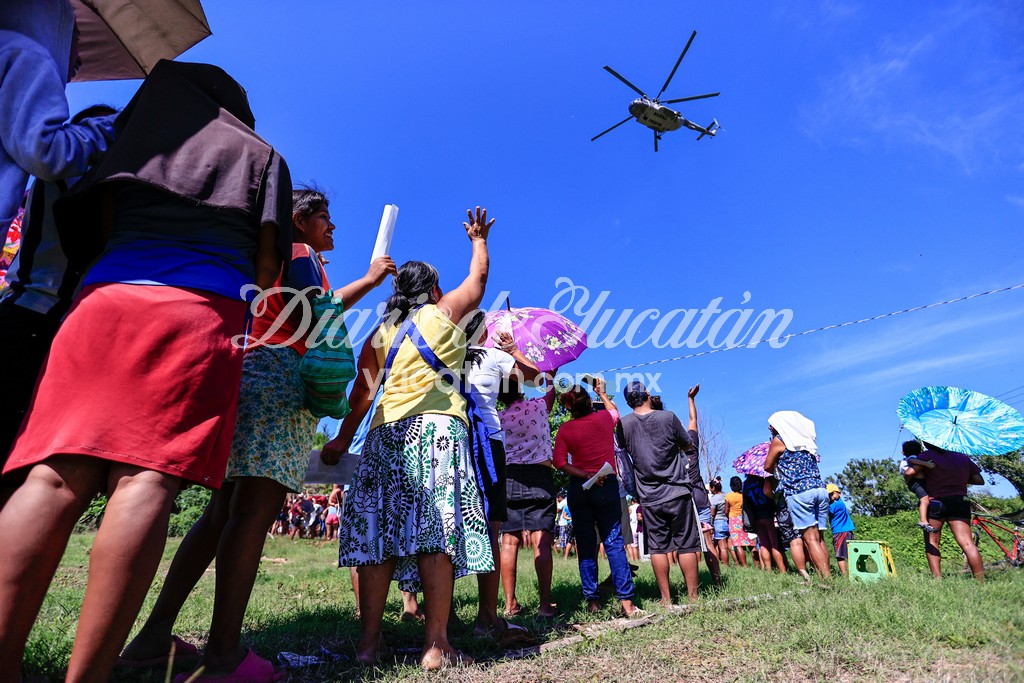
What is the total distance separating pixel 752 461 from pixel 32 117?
935cm

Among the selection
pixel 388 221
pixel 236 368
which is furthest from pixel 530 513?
pixel 236 368

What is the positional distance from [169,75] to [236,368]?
1002 millimetres

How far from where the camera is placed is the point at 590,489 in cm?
496

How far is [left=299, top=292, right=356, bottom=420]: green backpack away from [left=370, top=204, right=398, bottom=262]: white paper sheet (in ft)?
1.59

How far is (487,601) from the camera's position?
3.55 meters

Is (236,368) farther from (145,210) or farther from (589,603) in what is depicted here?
(589,603)

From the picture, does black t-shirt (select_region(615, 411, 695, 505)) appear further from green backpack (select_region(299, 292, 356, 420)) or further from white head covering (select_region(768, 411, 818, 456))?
green backpack (select_region(299, 292, 356, 420))

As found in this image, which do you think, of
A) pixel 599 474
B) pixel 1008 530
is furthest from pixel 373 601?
pixel 1008 530

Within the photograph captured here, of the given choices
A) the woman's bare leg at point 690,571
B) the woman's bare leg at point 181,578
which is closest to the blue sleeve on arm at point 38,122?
the woman's bare leg at point 181,578

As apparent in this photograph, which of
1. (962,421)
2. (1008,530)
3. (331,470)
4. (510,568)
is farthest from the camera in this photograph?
(1008,530)

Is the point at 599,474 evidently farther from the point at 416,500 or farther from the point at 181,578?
the point at 181,578

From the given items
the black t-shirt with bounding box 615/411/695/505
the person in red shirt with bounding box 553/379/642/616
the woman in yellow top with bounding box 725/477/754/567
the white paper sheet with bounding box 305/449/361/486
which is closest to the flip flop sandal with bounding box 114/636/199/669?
the white paper sheet with bounding box 305/449/361/486

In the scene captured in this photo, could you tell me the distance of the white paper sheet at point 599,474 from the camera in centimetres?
490

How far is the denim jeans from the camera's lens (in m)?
4.60
